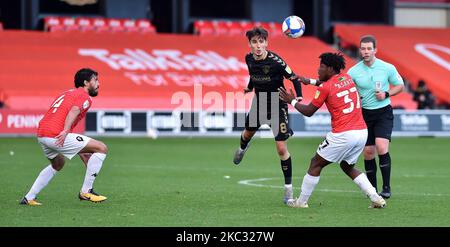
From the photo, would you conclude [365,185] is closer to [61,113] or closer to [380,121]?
[380,121]

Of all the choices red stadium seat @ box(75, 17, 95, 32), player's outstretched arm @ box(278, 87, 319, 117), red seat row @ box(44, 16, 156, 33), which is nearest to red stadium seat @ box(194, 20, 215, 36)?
red seat row @ box(44, 16, 156, 33)

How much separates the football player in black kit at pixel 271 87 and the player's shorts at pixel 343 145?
123cm

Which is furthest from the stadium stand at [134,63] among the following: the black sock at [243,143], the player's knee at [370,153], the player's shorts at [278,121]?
the player's knee at [370,153]

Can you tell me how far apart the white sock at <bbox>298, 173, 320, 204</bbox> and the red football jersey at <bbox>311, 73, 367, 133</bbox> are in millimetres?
715

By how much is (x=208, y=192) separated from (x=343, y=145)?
3.46m

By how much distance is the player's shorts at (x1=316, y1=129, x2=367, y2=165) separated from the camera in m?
12.9

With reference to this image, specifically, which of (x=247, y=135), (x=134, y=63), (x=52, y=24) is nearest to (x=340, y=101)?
(x=247, y=135)

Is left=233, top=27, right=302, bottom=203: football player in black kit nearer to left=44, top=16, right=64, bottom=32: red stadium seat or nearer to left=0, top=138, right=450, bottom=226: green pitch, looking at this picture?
left=0, top=138, right=450, bottom=226: green pitch

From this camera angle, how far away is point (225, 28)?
45094mm

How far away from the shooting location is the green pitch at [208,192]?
1203cm

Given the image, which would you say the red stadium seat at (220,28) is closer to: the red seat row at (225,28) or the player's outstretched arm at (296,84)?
the red seat row at (225,28)
